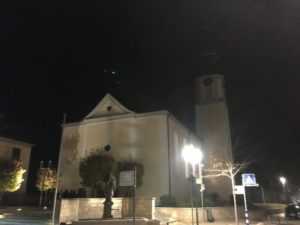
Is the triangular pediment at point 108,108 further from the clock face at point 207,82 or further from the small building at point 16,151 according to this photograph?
the clock face at point 207,82

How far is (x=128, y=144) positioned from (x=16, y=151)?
16.7 meters

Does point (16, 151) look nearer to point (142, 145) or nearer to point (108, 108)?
point (108, 108)

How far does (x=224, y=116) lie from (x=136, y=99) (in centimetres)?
1371

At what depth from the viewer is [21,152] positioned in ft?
123

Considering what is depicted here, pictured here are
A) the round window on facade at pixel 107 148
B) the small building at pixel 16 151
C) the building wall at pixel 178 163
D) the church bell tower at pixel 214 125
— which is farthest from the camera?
the church bell tower at pixel 214 125

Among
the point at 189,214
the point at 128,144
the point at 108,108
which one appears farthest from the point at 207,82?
the point at 189,214

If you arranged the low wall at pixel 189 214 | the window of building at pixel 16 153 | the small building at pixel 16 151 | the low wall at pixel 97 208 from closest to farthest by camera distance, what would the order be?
the low wall at pixel 97 208 → the low wall at pixel 189 214 → the small building at pixel 16 151 → the window of building at pixel 16 153

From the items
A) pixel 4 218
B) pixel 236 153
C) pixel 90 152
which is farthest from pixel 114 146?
pixel 236 153

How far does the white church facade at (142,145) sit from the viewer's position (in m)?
28.2

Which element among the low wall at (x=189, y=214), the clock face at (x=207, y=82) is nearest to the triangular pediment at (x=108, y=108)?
the low wall at (x=189, y=214)

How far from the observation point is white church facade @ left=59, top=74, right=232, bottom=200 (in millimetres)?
28188

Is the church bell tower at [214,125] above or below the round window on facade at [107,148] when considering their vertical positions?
above

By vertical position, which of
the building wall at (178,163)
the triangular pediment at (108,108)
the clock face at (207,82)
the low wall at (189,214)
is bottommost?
the low wall at (189,214)

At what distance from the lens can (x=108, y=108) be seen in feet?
109
